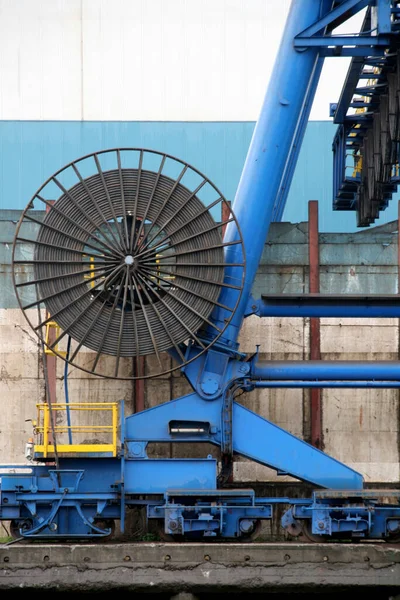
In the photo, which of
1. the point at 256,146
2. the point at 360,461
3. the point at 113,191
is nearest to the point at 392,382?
the point at 360,461

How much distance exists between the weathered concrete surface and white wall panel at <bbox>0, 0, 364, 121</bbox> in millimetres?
15346

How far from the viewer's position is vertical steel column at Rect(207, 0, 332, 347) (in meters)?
20.1

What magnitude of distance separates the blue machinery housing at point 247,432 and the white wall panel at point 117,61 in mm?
9084

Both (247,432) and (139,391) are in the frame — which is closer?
(247,432)

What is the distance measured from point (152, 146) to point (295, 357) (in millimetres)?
8751

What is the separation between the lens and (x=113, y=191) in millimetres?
19891

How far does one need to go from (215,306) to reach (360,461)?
5694 mm

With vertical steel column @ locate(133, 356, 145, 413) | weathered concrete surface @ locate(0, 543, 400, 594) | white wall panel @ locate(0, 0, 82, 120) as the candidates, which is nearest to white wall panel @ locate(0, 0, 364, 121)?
white wall panel @ locate(0, 0, 82, 120)

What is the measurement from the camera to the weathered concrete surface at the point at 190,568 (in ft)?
55.6

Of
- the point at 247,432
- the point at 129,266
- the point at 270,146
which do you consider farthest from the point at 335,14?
the point at 247,432

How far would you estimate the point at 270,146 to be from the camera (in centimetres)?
2023

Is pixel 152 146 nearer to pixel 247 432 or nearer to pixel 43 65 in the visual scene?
pixel 43 65

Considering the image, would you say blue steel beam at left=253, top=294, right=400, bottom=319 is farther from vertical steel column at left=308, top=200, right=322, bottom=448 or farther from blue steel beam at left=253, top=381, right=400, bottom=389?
vertical steel column at left=308, top=200, right=322, bottom=448

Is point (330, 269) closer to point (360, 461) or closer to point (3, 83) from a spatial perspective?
point (360, 461)
